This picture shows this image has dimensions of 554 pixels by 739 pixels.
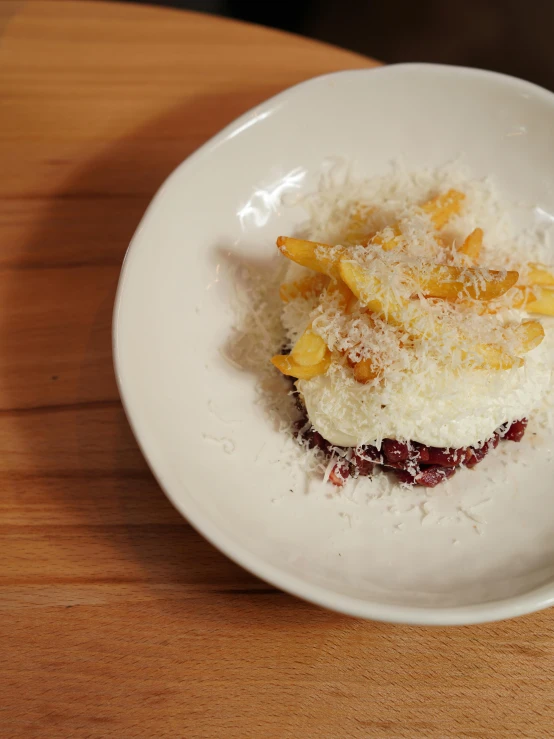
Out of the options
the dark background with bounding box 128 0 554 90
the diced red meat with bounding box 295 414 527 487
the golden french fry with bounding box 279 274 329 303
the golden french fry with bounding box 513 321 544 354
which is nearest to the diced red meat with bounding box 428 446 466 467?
the diced red meat with bounding box 295 414 527 487

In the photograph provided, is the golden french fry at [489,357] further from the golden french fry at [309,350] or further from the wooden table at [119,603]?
the wooden table at [119,603]

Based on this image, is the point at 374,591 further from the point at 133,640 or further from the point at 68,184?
the point at 68,184

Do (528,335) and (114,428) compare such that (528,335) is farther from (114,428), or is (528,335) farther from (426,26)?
(426,26)

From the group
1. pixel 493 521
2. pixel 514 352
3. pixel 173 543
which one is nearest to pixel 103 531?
pixel 173 543

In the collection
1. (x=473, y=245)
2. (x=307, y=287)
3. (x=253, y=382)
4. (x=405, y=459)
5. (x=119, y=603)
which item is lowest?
(x=119, y=603)

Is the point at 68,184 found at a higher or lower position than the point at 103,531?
higher

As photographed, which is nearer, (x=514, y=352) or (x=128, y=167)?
(x=514, y=352)

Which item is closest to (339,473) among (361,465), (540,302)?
(361,465)
